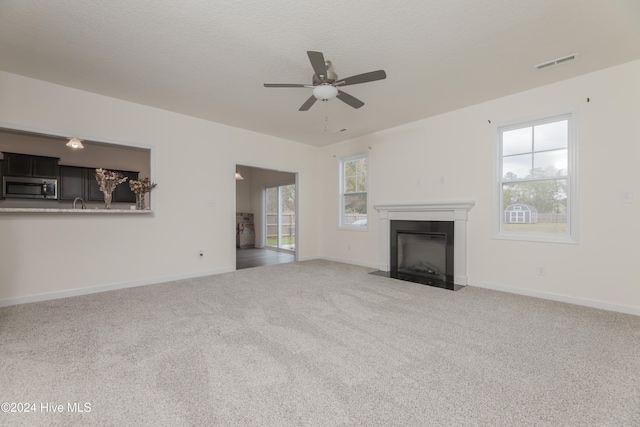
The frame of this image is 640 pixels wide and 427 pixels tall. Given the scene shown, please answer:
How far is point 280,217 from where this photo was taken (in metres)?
8.53

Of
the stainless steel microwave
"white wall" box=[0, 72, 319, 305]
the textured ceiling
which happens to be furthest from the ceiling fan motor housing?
the stainless steel microwave

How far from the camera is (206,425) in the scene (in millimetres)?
1421

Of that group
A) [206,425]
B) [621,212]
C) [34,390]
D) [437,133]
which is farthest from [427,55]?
[34,390]

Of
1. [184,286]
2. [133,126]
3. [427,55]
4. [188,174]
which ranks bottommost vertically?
[184,286]

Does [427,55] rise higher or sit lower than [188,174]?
higher

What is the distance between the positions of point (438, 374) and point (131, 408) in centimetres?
190

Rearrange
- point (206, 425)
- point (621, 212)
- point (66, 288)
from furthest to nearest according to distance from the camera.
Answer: point (66, 288), point (621, 212), point (206, 425)

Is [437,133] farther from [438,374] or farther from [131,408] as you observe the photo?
[131,408]

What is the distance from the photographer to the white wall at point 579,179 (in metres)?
3.04

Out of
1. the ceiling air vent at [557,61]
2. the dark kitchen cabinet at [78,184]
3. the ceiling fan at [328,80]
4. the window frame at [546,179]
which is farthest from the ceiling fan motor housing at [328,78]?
the dark kitchen cabinet at [78,184]

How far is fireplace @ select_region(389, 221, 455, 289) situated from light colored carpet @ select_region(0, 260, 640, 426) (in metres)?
0.96

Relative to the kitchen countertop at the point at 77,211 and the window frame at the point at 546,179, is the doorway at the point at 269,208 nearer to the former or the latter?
the kitchen countertop at the point at 77,211

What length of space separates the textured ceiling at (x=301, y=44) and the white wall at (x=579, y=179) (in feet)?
0.95

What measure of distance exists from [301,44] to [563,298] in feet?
13.9
